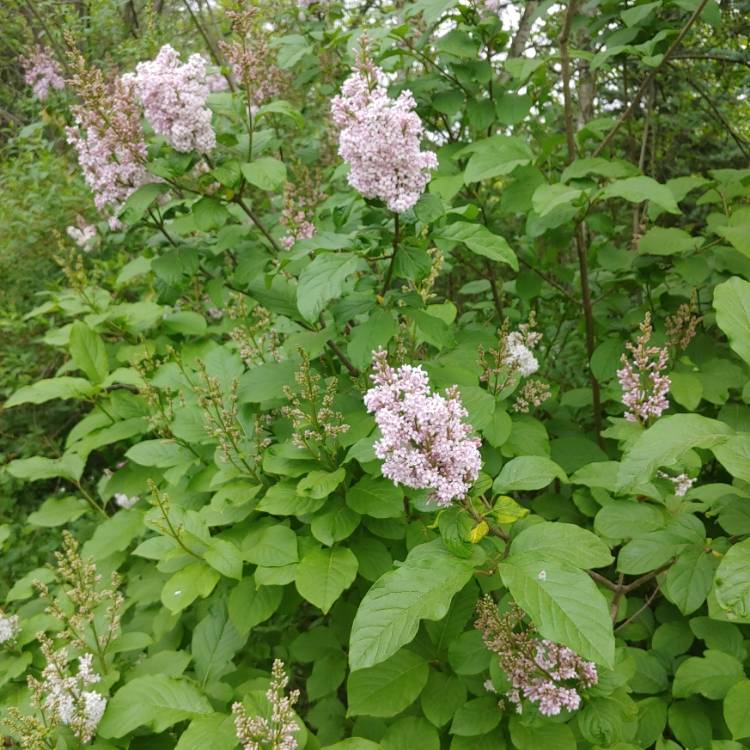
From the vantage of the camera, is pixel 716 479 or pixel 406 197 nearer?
pixel 406 197

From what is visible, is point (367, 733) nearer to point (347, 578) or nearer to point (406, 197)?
point (347, 578)

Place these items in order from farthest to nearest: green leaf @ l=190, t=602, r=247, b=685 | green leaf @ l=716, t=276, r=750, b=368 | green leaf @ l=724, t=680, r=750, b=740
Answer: green leaf @ l=190, t=602, r=247, b=685, green leaf @ l=724, t=680, r=750, b=740, green leaf @ l=716, t=276, r=750, b=368

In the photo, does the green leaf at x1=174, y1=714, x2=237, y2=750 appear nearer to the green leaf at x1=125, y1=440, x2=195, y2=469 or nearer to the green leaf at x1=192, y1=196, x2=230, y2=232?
the green leaf at x1=125, y1=440, x2=195, y2=469

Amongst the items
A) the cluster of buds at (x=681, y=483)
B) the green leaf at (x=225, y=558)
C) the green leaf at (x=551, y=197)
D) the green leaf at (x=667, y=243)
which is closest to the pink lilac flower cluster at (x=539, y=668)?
the cluster of buds at (x=681, y=483)

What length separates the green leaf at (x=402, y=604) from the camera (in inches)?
53.0

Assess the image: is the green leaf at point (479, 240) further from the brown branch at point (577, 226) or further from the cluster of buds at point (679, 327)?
the cluster of buds at point (679, 327)

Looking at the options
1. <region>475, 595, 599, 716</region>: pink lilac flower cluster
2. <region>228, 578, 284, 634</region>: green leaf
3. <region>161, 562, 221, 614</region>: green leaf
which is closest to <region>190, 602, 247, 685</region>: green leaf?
<region>228, 578, 284, 634</region>: green leaf

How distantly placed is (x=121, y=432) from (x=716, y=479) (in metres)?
2.64

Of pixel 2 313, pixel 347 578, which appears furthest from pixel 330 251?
pixel 2 313

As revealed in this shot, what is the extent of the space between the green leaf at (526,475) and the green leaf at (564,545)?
123mm

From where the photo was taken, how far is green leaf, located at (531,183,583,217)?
2183 millimetres

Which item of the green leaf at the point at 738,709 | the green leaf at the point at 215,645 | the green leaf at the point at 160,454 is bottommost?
the green leaf at the point at 215,645

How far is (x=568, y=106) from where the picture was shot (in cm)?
265

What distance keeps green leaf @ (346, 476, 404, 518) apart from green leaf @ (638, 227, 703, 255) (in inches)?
63.6
